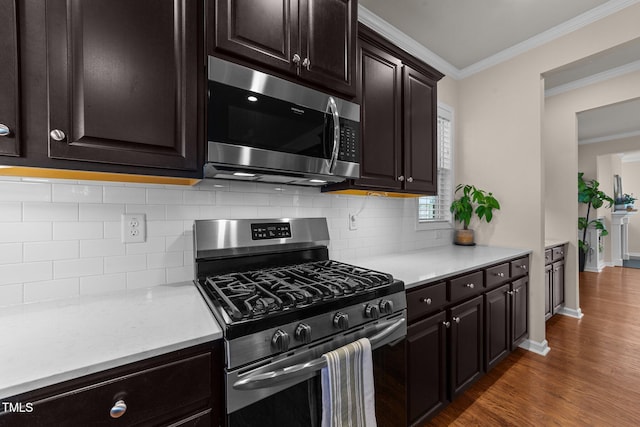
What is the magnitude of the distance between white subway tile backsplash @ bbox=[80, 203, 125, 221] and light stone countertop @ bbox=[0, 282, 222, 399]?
0.32 meters

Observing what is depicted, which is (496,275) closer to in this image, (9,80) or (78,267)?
(78,267)

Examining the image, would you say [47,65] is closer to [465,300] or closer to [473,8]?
[465,300]

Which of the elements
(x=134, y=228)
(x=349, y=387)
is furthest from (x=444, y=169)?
(x=134, y=228)

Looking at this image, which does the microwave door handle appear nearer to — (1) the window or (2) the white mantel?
(1) the window

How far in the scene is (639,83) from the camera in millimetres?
2898

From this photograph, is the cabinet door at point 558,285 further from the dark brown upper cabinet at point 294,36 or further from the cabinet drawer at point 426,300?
the dark brown upper cabinet at point 294,36

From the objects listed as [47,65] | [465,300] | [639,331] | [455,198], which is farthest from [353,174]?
[639,331]

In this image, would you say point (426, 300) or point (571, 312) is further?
point (571, 312)

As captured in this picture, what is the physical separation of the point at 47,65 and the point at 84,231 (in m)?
0.62

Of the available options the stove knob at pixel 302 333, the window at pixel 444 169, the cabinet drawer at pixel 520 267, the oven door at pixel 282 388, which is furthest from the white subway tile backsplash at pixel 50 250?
the cabinet drawer at pixel 520 267

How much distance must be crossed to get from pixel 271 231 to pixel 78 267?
2.75ft

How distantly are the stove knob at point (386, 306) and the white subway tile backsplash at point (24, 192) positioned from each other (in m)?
1.41

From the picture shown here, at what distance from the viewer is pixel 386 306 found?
1217mm

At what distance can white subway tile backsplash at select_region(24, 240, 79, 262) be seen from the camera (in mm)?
1046
